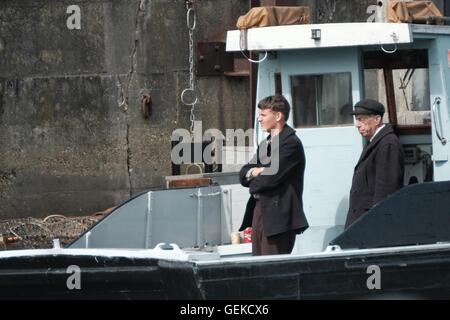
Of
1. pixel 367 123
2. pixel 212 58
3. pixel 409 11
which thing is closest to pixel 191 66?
pixel 212 58

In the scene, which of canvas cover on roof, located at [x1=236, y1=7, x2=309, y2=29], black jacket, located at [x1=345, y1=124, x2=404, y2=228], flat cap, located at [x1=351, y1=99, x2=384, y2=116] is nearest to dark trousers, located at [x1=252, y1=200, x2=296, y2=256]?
black jacket, located at [x1=345, y1=124, x2=404, y2=228]

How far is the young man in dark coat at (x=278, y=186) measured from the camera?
697cm

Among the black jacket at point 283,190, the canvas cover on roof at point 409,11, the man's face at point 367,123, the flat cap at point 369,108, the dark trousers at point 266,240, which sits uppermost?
the canvas cover on roof at point 409,11

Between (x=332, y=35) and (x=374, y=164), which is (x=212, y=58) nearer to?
(x=332, y=35)

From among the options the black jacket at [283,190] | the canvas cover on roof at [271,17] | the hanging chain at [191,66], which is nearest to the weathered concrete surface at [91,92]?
the hanging chain at [191,66]

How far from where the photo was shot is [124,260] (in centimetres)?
644

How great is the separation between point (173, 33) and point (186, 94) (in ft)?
2.18

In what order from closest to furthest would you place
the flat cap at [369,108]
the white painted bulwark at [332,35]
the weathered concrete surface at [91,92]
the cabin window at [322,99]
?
the flat cap at [369,108]
the white painted bulwark at [332,35]
the cabin window at [322,99]
the weathered concrete surface at [91,92]

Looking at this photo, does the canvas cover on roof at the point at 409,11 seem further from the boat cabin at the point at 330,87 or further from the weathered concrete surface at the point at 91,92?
the weathered concrete surface at the point at 91,92

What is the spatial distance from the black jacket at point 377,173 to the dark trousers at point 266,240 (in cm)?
45

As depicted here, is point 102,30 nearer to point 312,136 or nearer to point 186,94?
point 186,94

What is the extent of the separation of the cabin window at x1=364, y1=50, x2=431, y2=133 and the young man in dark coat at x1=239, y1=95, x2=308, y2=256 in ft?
4.18

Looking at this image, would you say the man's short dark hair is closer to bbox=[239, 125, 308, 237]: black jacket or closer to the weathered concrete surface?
bbox=[239, 125, 308, 237]: black jacket

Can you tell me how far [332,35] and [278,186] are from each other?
46.8 inches
